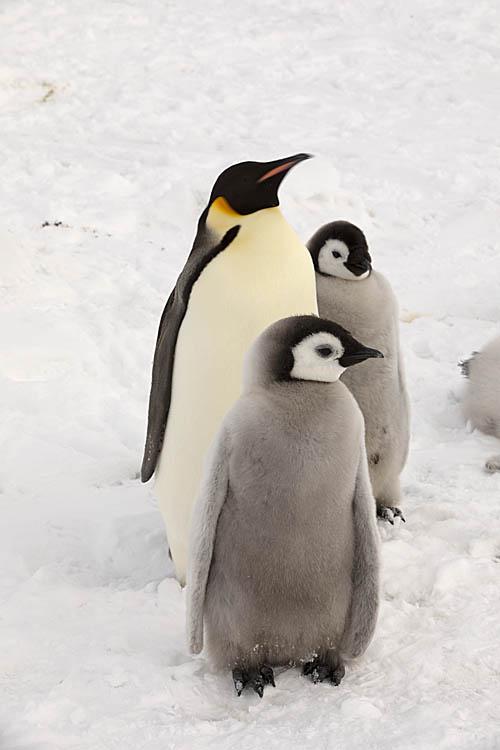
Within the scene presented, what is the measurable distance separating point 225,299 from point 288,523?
35.1 inches

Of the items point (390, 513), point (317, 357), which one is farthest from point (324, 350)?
point (390, 513)

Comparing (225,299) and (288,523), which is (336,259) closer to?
(225,299)

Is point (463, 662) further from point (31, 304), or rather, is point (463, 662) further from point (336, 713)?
point (31, 304)

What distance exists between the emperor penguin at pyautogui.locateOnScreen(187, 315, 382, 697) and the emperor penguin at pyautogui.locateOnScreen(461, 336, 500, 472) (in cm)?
231

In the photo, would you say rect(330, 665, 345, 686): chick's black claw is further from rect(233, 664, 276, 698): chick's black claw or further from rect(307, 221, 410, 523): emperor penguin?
rect(307, 221, 410, 523): emperor penguin

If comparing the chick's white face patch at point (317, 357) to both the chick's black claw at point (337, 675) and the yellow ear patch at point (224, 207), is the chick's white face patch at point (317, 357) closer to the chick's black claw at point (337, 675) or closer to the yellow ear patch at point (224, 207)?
the chick's black claw at point (337, 675)

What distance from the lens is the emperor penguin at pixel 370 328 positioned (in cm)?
353

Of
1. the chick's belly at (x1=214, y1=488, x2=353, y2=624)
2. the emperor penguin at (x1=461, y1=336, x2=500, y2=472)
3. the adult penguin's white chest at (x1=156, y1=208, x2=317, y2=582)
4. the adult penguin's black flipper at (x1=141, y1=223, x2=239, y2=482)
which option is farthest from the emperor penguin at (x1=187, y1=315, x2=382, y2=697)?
the emperor penguin at (x1=461, y1=336, x2=500, y2=472)

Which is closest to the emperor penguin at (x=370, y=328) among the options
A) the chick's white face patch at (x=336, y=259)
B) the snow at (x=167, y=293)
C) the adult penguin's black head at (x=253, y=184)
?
the chick's white face patch at (x=336, y=259)

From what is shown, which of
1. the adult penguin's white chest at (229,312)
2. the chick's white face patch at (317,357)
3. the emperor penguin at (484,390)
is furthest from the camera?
the emperor penguin at (484,390)

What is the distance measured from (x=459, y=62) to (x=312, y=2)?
1.93 m

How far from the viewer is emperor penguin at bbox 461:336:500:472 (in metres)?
4.64

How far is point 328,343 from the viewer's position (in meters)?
2.35

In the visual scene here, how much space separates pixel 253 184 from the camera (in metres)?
3.03
